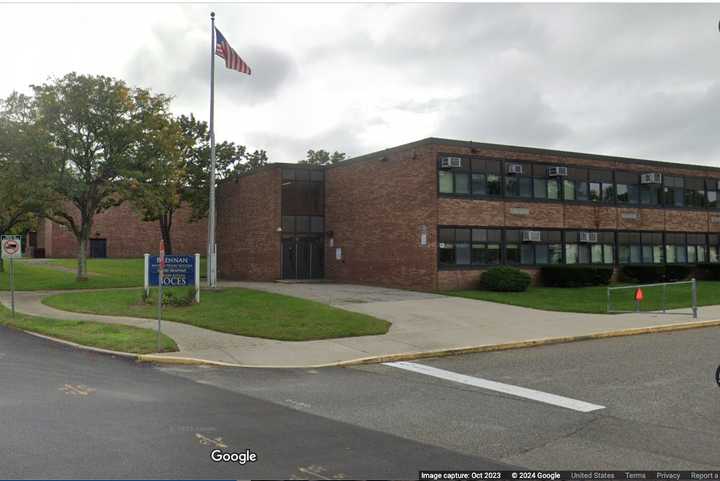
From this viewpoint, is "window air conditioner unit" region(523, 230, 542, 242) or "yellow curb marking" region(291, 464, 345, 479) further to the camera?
"window air conditioner unit" region(523, 230, 542, 242)

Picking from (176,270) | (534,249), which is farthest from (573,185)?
(176,270)

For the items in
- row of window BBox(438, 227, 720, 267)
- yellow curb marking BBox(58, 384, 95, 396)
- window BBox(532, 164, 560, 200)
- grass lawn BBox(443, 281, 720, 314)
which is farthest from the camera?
window BBox(532, 164, 560, 200)

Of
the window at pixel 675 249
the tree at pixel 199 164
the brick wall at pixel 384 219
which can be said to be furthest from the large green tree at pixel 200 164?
the window at pixel 675 249

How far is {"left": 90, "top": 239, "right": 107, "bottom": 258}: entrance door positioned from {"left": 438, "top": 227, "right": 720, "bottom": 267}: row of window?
44.5 meters

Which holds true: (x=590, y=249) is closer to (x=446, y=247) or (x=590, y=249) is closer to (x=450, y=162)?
(x=446, y=247)

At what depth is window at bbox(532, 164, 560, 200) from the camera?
2923 centimetres

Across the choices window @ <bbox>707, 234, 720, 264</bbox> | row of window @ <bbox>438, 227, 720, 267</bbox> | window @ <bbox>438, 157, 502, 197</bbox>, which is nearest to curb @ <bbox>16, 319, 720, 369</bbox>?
row of window @ <bbox>438, 227, 720, 267</bbox>

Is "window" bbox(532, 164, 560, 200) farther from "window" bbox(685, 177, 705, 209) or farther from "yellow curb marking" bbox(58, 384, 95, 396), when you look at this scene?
"yellow curb marking" bbox(58, 384, 95, 396)

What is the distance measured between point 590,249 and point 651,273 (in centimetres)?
359

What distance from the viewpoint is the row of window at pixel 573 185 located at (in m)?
27.2

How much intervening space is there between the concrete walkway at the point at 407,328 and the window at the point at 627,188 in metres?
13.0

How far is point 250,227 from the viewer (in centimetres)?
3588

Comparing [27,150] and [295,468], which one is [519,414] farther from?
[27,150]

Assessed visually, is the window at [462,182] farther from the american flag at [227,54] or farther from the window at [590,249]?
the american flag at [227,54]
